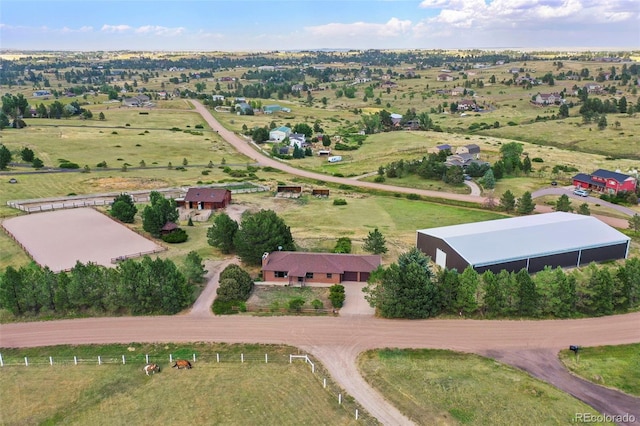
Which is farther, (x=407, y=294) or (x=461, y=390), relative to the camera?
(x=407, y=294)

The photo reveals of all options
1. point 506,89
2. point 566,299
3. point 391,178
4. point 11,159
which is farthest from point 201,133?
point 506,89

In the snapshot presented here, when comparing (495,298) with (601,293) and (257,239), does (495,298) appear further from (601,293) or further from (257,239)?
(257,239)

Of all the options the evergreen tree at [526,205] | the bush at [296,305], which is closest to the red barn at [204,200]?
the bush at [296,305]

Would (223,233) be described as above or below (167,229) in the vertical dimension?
above

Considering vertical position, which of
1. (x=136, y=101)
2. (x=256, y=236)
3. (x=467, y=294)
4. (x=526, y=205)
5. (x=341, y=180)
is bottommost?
(x=341, y=180)

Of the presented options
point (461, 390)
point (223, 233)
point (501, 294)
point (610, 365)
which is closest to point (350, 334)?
point (461, 390)

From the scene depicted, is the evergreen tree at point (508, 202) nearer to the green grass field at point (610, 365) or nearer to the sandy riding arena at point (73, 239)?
the green grass field at point (610, 365)

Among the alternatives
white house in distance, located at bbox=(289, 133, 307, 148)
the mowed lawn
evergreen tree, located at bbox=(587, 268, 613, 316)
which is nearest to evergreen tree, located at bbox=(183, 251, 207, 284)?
the mowed lawn

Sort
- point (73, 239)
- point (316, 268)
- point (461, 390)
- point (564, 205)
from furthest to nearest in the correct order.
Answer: point (564, 205) → point (73, 239) → point (316, 268) → point (461, 390)
